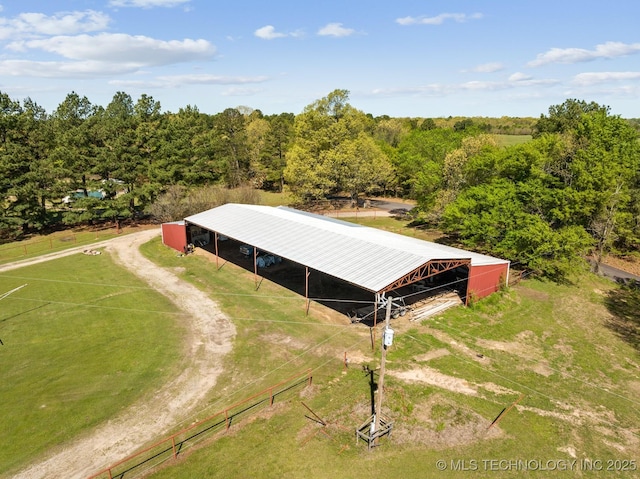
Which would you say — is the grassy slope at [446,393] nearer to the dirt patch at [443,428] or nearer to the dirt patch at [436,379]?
the dirt patch at [443,428]

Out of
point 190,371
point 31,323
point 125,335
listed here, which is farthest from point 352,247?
point 31,323

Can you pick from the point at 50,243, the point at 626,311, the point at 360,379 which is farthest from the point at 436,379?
the point at 50,243

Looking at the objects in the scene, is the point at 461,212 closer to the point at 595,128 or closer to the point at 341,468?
the point at 595,128

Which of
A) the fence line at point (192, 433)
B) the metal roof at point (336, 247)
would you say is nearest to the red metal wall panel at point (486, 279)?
the metal roof at point (336, 247)

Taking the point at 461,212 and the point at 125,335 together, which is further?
the point at 461,212

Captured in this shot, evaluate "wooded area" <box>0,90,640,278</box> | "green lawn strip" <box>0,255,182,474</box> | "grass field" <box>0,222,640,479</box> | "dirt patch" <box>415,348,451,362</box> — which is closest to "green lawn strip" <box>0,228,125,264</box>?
"wooded area" <box>0,90,640,278</box>

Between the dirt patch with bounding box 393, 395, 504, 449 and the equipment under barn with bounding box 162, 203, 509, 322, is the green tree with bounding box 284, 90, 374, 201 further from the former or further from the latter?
the dirt patch with bounding box 393, 395, 504, 449
